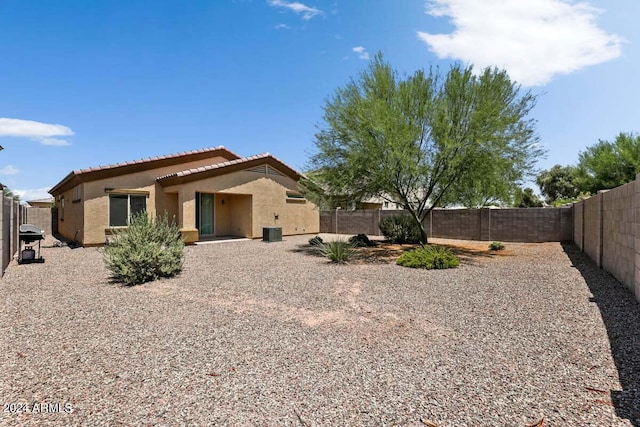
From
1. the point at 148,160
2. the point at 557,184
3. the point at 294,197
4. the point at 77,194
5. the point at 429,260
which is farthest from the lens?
the point at 557,184

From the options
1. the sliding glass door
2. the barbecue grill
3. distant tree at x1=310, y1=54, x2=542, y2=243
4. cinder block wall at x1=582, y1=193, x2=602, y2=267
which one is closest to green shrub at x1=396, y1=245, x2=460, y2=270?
distant tree at x1=310, y1=54, x2=542, y2=243

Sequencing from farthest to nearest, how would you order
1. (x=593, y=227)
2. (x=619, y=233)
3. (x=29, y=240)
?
(x=29, y=240) → (x=593, y=227) → (x=619, y=233)

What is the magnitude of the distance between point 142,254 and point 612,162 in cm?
3158

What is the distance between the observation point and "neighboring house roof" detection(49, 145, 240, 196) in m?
15.1

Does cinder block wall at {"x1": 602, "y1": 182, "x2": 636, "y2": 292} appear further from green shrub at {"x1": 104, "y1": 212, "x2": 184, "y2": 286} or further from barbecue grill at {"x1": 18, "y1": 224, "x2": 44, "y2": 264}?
barbecue grill at {"x1": 18, "y1": 224, "x2": 44, "y2": 264}

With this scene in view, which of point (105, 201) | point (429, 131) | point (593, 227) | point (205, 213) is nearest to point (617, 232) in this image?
point (593, 227)

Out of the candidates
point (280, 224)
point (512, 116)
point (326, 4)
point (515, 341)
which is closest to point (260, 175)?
point (280, 224)

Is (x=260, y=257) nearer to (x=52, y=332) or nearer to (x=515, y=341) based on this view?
(x=52, y=332)

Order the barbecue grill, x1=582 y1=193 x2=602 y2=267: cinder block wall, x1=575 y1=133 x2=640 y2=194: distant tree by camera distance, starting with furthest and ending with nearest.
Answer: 1. x1=575 y1=133 x2=640 y2=194: distant tree
2. the barbecue grill
3. x1=582 y1=193 x2=602 y2=267: cinder block wall

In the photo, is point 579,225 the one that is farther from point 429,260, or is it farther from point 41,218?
point 41,218

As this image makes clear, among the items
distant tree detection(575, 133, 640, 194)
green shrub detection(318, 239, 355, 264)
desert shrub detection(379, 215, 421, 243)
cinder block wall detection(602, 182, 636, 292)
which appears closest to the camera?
cinder block wall detection(602, 182, 636, 292)

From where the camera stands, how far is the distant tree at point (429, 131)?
1172 cm

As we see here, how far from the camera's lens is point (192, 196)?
16734 mm

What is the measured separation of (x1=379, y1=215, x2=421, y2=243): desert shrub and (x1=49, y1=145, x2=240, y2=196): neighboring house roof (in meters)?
11.1
